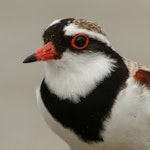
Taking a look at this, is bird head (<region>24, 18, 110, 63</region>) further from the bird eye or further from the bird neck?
the bird neck

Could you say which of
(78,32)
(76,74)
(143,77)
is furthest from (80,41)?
(143,77)

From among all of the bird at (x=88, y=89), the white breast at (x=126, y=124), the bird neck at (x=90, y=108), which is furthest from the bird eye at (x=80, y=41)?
the white breast at (x=126, y=124)

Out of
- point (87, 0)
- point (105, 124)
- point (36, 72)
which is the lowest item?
point (105, 124)

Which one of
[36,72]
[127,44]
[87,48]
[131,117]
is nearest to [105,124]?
[131,117]

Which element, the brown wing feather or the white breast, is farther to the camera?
the brown wing feather

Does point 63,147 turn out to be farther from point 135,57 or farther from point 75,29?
point 75,29

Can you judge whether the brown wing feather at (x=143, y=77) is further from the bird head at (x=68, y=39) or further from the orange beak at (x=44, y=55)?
the orange beak at (x=44, y=55)

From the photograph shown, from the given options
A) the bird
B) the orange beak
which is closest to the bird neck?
the bird
